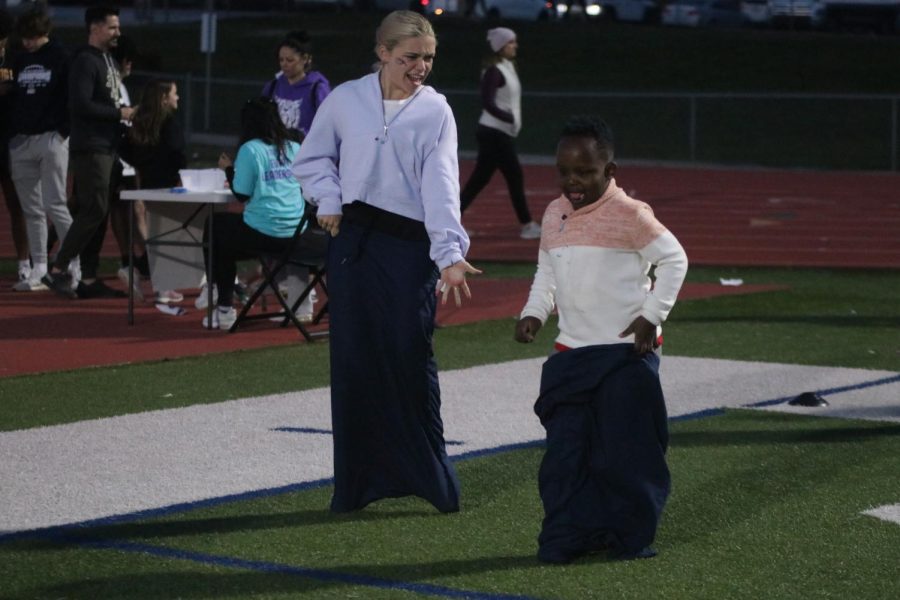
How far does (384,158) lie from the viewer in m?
6.41

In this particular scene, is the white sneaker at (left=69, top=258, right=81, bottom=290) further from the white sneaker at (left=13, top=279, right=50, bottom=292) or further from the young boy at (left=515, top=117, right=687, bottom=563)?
the young boy at (left=515, top=117, right=687, bottom=563)

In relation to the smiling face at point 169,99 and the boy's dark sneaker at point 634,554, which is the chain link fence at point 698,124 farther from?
the boy's dark sneaker at point 634,554

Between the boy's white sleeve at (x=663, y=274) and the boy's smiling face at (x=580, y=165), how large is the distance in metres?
0.28

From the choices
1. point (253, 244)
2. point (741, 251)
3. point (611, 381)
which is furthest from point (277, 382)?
point (741, 251)

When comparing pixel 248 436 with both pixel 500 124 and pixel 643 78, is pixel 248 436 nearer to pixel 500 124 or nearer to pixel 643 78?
pixel 500 124

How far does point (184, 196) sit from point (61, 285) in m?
2.20

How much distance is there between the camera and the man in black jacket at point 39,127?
12930 millimetres

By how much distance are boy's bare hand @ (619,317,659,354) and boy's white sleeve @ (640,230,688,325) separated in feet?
0.07

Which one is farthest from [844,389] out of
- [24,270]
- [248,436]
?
[24,270]

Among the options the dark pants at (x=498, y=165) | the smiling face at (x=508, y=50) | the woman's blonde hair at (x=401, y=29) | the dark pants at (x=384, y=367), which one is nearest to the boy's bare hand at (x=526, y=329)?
the dark pants at (x=384, y=367)

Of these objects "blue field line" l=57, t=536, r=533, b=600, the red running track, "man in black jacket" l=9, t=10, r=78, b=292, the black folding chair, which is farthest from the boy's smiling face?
the red running track

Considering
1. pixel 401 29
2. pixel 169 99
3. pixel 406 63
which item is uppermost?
pixel 401 29

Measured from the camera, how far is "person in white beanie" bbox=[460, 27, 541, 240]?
686 inches

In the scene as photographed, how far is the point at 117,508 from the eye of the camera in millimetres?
6566
